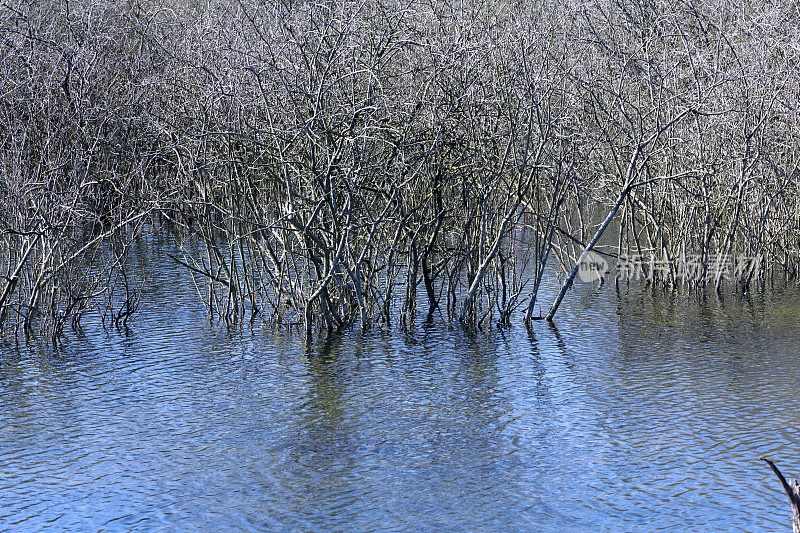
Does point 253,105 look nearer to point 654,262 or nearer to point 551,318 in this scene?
point 551,318

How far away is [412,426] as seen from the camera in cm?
654

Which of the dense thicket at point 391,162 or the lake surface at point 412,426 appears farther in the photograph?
the dense thicket at point 391,162

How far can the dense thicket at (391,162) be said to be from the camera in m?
8.29

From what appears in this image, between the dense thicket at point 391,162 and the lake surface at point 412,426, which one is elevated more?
the dense thicket at point 391,162

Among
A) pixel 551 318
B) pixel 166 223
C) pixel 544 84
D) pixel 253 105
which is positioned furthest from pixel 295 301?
pixel 166 223

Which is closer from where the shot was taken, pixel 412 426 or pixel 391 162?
pixel 412 426

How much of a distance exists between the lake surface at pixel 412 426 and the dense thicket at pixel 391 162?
2.02 ft

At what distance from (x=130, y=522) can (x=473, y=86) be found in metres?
5.06

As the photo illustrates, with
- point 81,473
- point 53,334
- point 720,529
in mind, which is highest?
point 53,334

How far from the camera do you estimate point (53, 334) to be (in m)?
8.74

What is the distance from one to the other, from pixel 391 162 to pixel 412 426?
290 centimetres

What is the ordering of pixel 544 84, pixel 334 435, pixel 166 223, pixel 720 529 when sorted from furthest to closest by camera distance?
pixel 166 223 < pixel 544 84 < pixel 334 435 < pixel 720 529

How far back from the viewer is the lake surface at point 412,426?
17.0 feet

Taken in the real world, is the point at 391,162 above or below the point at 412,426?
above
